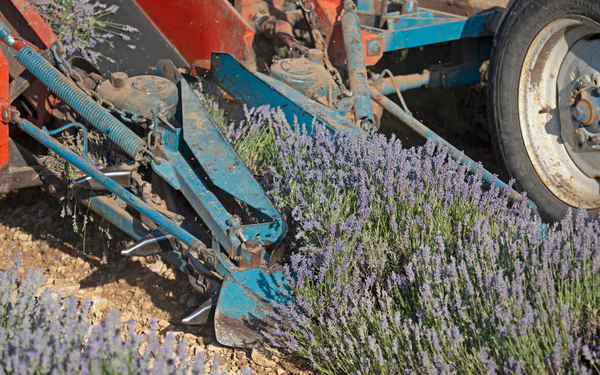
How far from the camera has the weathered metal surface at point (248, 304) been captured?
2273 mm

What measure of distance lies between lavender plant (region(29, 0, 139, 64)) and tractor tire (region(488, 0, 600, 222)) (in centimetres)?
254

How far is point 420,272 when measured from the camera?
91.9 inches

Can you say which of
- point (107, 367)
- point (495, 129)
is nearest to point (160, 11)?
point (495, 129)

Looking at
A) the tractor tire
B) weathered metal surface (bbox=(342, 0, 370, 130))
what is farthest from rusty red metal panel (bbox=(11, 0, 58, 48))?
the tractor tire

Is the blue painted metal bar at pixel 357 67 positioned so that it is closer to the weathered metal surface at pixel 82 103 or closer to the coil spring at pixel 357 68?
the coil spring at pixel 357 68

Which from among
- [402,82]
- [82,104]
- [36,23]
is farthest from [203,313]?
[402,82]

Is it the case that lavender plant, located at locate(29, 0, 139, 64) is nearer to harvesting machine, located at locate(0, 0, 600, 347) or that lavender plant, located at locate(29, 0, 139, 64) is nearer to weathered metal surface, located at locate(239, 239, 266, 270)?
harvesting machine, located at locate(0, 0, 600, 347)

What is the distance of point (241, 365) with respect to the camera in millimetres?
2432

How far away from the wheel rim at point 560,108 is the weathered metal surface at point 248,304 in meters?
1.70

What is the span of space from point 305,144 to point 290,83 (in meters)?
0.62

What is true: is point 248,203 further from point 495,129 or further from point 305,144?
point 495,129

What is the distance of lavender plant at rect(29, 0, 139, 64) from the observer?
3881mm

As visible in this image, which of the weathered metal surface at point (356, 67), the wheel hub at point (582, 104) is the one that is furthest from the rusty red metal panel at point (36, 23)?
the wheel hub at point (582, 104)

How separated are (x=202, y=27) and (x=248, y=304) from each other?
2.49 m
